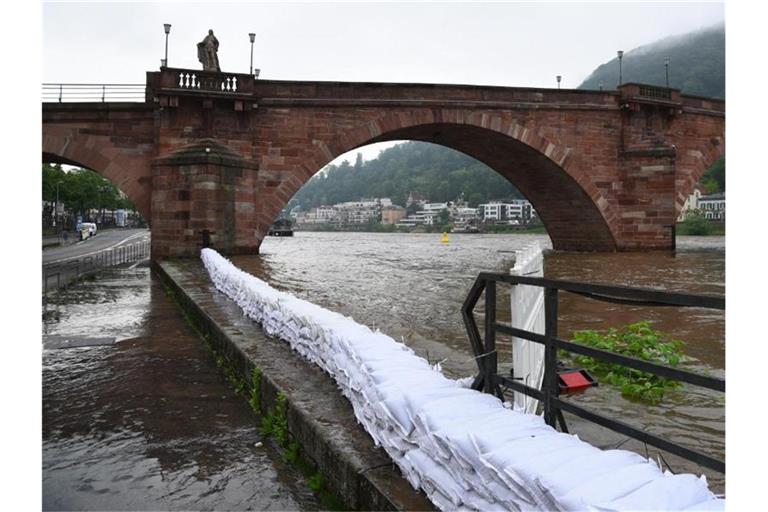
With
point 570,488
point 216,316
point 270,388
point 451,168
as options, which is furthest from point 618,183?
point 451,168

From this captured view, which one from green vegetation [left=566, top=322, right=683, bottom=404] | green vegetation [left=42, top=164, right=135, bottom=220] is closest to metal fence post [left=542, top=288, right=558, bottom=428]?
green vegetation [left=566, top=322, right=683, bottom=404]

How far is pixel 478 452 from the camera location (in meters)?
2.01

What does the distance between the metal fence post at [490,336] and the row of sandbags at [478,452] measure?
0.63 feet

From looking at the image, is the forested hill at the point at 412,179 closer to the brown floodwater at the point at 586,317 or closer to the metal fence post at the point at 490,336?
the brown floodwater at the point at 586,317

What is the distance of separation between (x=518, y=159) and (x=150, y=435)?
2181 cm

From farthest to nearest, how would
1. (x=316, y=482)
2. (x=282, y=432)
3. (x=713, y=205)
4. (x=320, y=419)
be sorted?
(x=713, y=205) → (x=282, y=432) → (x=320, y=419) → (x=316, y=482)

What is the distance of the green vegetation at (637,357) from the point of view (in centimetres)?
412

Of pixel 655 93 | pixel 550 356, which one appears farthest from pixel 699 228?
pixel 550 356

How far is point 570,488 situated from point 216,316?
200 inches

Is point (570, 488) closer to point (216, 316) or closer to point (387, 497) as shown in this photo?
point (387, 497)

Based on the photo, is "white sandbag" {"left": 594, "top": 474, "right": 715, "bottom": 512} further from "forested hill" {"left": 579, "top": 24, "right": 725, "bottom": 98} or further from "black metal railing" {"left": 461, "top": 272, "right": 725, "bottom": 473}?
"forested hill" {"left": 579, "top": 24, "right": 725, "bottom": 98}

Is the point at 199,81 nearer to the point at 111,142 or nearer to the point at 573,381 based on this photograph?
the point at 111,142

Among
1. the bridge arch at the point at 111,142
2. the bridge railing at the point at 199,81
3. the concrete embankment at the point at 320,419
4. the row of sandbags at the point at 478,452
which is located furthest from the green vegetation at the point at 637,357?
the bridge arch at the point at 111,142

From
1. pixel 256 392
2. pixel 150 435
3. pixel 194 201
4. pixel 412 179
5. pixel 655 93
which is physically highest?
pixel 412 179
